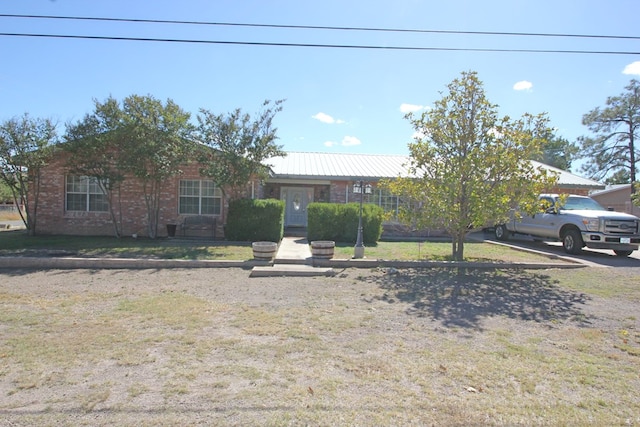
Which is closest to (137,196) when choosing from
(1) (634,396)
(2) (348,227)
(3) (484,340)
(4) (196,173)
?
(4) (196,173)

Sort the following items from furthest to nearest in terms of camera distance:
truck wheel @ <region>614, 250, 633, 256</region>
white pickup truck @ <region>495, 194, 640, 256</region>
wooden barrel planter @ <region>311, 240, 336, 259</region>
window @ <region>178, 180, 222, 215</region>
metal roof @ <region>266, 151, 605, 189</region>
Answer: metal roof @ <region>266, 151, 605, 189</region>
window @ <region>178, 180, 222, 215</region>
truck wheel @ <region>614, 250, 633, 256</region>
white pickup truck @ <region>495, 194, 640, 256</region>
wooden barrel planter @ <region>311, 240, 336, 259</region>

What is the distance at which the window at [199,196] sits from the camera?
54.0 ft

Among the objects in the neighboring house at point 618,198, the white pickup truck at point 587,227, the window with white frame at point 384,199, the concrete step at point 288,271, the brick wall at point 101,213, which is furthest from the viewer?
the neighboring house at point 618,198

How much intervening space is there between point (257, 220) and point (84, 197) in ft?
24.9

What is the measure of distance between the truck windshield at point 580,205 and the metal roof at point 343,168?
3.08m

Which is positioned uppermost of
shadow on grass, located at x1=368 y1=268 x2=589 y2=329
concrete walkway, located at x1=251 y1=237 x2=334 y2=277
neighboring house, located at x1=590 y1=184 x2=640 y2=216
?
neighboring house, located at x1=590 y1=184 x2=640 y2=216

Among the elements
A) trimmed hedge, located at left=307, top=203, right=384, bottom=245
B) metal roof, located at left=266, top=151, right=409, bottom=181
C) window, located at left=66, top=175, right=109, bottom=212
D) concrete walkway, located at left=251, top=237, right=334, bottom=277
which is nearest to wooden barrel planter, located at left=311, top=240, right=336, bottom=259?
concrete walkway, located at left=251, top=237, right=334, bottom=277

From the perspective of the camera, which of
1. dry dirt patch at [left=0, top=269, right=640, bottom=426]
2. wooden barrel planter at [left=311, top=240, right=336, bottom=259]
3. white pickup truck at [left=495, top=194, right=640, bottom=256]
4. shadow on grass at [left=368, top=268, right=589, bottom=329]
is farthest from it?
white pickup truck at [left=495, top=194, right=640, bottom=256]

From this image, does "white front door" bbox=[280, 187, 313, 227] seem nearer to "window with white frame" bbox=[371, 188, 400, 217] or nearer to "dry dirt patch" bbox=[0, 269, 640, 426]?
"window with white frame" bbox=[371, 188, 400, 217]

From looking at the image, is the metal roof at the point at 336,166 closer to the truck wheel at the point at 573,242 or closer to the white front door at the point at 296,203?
the white front door at the point at 296,203

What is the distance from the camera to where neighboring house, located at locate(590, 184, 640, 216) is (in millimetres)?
29394

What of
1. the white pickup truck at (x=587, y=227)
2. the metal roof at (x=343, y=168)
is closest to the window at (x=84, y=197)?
the metal roof at (x=343, y=168)

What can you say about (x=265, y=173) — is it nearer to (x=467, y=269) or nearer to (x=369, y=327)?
(x=467, y=269)

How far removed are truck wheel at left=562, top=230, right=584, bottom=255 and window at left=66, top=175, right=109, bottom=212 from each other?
16.8 metres
